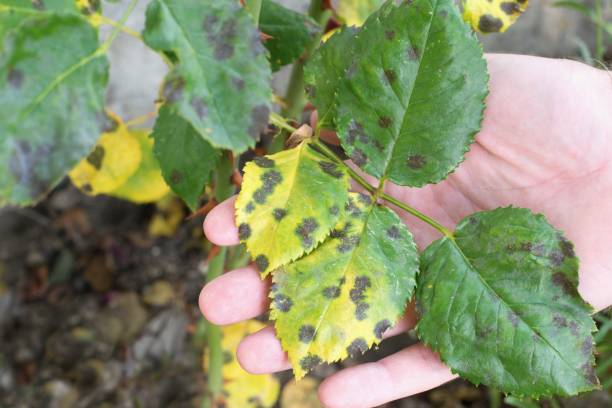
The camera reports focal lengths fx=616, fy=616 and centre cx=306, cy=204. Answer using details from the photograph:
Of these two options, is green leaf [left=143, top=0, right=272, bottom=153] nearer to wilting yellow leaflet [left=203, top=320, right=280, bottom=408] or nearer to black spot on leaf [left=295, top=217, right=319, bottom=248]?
black spot on leaf [left=295, top=217, right=319, bottom=248]

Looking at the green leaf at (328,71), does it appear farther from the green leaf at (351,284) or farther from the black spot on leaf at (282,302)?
the black spot on leaf at (282,302)

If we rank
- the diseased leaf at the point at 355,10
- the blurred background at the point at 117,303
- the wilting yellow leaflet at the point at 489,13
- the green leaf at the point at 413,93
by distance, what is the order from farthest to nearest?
the blurred background at the point at 117,303, the diseased leaf at the point at 355,10, the wilting yellow leaflet at the point at 489,13, the green leaf at the point at 413,93

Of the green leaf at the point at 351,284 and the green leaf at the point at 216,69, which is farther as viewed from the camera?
the green leaf at the point at 351,284

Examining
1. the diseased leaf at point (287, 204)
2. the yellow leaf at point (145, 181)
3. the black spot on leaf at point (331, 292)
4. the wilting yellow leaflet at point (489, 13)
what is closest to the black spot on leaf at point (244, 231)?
the diseased leaf at point (287, 204)

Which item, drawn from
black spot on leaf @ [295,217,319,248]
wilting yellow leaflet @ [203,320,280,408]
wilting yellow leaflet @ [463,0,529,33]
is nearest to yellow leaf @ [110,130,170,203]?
wilting yellow leaflet @ [203,320,280,408]

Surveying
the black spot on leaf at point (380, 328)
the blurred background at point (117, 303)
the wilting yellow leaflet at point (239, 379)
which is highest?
the black spot on leaf at point (380, 328)

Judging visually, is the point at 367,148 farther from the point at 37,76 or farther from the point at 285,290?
the point at 37,76

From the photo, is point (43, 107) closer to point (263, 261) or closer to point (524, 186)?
point (263, 261)
